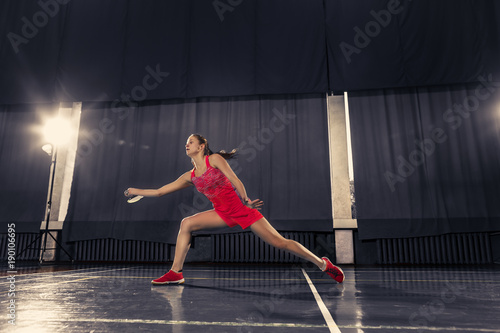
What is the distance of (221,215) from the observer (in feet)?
7.82

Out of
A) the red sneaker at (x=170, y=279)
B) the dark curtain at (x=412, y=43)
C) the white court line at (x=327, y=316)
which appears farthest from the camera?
the dark curtain at (x=412, y=43)

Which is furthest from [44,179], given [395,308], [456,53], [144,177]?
[456,53]

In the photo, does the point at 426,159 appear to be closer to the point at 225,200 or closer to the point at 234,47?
the point at 234,47

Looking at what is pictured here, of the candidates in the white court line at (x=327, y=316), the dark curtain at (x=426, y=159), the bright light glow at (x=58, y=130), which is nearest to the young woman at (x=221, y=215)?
the white court line at (x=327, y=316)

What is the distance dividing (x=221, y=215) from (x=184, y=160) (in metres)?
3.44

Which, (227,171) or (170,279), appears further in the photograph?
(227,171)

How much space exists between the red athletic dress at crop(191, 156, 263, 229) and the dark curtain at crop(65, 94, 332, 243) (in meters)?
2.85

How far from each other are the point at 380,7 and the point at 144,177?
4928mm

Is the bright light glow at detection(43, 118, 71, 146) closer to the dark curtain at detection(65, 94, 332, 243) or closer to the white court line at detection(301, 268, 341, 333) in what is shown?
the dark curtain at detection(65, 94, 332, 243)

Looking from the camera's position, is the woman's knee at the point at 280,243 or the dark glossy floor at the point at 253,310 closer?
the dark glossy floor at the point at 253,310

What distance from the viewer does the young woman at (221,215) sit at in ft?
7.58

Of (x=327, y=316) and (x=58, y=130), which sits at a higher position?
(x=58, y=130)

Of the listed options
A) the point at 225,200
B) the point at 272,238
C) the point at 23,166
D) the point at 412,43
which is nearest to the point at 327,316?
the point at 272,238

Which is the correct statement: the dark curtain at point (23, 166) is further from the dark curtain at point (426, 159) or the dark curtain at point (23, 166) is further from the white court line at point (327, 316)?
the white court line at point (327, 316)
